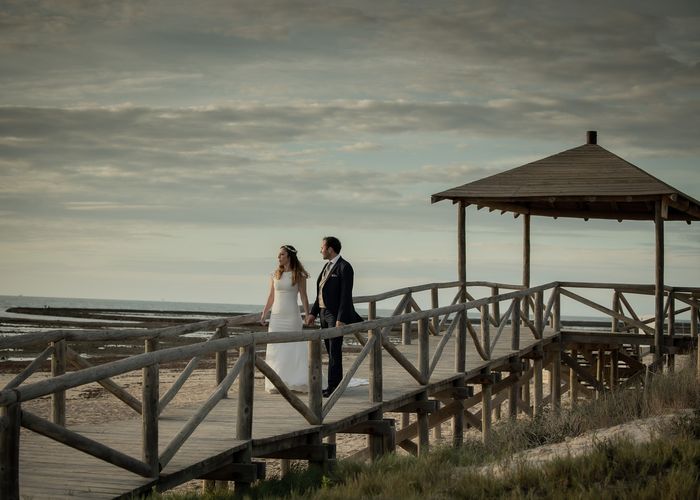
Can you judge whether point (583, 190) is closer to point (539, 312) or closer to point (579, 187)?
point (579, 187)

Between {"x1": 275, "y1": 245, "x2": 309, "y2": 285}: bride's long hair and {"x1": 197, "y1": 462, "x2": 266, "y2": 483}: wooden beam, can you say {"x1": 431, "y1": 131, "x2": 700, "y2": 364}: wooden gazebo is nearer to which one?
{"x1": 275, "y1": 245, "x2": 309, "y2": 285}: bride's long hair

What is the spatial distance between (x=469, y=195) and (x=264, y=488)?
411 inches

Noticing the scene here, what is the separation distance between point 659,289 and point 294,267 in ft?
31.6

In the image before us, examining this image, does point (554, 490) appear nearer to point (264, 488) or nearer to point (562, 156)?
point (264, 488)

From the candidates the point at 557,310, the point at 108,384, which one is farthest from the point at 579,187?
the point at 108,384

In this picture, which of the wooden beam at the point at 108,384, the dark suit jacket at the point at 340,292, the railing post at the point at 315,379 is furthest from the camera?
the dark suit jacket at the point at 340,292

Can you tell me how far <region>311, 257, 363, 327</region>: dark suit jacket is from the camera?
10570 millimetres

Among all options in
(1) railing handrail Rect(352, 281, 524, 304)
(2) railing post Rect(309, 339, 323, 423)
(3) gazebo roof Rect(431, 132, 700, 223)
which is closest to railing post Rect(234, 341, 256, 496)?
(2) railing post Rect(309, 339, 323, 423)

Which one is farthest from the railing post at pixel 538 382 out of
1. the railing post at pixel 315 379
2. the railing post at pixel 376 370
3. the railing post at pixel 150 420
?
the railing post at pixel 150 420

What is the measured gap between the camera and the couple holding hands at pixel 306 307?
10.6 meters

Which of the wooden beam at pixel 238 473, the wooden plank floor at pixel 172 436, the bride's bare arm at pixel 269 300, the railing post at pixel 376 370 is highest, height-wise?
the bride's bare arm at pixel 269 300

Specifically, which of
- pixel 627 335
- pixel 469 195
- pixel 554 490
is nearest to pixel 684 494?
pixel 554 490

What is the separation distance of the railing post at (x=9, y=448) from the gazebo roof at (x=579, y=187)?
12883 mm

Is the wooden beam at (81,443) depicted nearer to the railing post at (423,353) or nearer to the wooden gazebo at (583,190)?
the railing post at (423,353)
